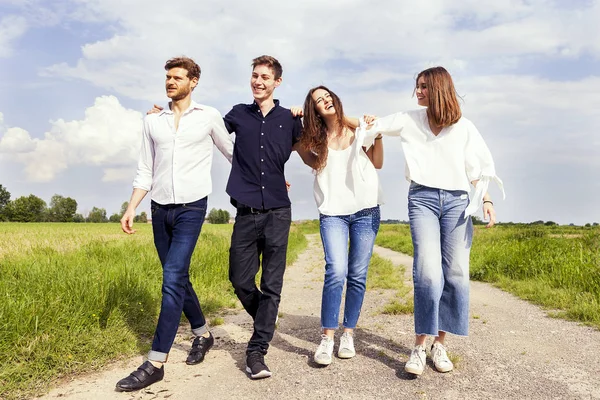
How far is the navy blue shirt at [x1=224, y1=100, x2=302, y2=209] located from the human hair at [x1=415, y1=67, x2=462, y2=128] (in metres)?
1.13

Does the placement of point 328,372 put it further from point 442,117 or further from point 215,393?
point 442,117

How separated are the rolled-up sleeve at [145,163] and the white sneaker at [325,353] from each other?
1.94 meters

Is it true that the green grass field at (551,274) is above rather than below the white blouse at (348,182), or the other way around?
below

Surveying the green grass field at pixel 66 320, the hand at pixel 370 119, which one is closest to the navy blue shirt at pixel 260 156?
the hand at pixel 370 119

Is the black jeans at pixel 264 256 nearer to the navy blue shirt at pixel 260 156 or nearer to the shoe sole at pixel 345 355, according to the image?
the navy blue shirt at pixel 260 156

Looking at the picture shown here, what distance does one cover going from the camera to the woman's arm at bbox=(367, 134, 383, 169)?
13.6ft

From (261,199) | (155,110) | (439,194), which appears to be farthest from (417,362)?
(155,110)

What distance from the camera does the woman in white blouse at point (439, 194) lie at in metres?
3.79

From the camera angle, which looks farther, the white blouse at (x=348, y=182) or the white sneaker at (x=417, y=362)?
the white blouse at (x=348, y=182)

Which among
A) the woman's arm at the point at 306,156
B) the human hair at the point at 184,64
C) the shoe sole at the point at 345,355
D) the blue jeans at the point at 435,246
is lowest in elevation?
the shoe sole at the point at 345,355

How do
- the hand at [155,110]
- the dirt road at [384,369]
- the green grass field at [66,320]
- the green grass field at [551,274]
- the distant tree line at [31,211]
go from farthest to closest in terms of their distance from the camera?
the distant tree line at [31,211], the green grass field at [551,274], the hand at [155,110], the green grass field at [66,320], the dirt road at [384,369]

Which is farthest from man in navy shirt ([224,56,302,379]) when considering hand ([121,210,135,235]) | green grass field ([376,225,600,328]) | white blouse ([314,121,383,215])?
green grass field ([376,225,600,328])

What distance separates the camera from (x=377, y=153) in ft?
13.7

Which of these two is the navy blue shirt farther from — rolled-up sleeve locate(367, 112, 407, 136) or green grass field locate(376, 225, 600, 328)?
green grass field locate(376, 225, 600, 328)
